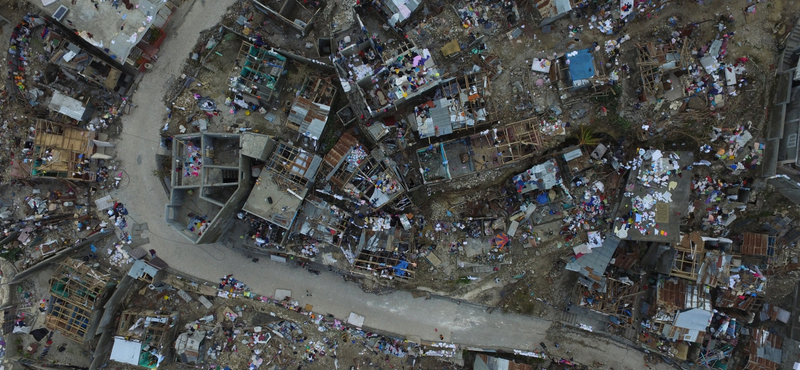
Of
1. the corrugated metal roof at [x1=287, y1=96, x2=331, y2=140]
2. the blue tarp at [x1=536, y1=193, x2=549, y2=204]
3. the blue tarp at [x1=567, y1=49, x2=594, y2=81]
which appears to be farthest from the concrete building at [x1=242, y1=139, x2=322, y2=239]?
the blue tarp at [x1=567, y1=49, x2=594, y2=81]

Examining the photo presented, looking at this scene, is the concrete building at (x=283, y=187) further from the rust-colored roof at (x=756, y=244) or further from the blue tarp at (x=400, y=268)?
the rust-colored roof at (x=756, y=244)

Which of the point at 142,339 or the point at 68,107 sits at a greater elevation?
the point at 68,107

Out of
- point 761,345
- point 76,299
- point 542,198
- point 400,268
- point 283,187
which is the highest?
point 542,198

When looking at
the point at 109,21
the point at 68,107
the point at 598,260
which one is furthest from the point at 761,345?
the point at 68,107

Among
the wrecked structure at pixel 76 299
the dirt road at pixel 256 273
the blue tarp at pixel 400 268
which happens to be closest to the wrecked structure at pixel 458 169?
A: the blue tarp at pixel 400 268

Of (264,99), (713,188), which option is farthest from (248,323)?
(713,188)

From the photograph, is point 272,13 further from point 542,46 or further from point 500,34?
point 542,46

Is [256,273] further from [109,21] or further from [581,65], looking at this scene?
[581,65]
